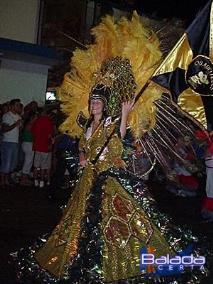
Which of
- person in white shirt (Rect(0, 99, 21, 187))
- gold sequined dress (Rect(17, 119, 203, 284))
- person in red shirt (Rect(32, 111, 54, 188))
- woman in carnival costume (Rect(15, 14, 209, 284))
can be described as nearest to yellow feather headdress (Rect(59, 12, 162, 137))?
woman in carnival costume (Rect(15, 14, 209, 284))

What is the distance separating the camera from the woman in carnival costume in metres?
4.16

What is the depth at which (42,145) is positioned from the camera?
9.83 m

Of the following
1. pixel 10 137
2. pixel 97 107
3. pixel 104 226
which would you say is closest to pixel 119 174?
pixel 104 226

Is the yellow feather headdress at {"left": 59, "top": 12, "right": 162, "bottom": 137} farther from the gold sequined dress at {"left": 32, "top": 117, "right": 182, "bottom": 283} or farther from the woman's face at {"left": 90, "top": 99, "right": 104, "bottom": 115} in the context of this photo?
the gold sequined dress at {"left": 32, "top": 117, "right": 182, "bottom": 283}

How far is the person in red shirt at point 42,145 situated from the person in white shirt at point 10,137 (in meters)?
0.35

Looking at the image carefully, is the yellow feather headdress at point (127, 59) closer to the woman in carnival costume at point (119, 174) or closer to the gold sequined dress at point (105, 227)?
the woman in carnival costume at point (119, 174)

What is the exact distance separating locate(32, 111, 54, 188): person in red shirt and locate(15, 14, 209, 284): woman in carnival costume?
17.1 feet

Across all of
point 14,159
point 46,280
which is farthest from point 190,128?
point 14,159

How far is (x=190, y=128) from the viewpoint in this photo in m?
4.21

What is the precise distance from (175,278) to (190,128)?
116 cm

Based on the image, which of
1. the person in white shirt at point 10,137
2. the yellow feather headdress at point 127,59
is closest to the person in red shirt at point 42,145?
the person in white shirt at point 10,137

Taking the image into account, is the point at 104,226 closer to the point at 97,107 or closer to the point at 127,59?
the point at 97,107

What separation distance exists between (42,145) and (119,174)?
5659 mm

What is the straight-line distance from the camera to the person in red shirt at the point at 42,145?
9.64m
